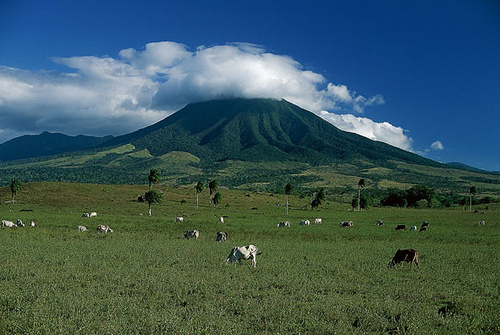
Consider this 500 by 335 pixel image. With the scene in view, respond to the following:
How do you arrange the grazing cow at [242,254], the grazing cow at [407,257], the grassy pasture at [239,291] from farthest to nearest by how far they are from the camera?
the grazing cow at [242,254]
the grazing cow at [407,257]
the grassy pasture at [239,291]

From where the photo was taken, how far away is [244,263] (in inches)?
771

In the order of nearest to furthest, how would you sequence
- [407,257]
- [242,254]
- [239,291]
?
[239,291]
[407,257]
[242,254]

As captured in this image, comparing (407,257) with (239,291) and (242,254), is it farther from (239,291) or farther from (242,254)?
(239,291)

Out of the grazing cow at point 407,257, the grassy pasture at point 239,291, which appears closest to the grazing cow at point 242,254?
the grassy pasture at point 239,291

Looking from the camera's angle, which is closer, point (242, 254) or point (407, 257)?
point (407, 257)

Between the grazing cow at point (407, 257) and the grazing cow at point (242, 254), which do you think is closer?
the grazing cow at point (407, 257)

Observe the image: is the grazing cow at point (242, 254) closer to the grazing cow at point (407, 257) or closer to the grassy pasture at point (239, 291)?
the grassy pasture at point (239, 291)

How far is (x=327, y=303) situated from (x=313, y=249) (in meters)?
13.7

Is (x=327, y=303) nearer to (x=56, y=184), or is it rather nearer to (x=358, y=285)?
(x=358, y=285)

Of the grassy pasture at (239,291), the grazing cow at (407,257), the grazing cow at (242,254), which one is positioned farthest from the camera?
the grazing cow at (242,254)

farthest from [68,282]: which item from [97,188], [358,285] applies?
[97,188]

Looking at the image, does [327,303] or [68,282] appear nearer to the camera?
[327,303]

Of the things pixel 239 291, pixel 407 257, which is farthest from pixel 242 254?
pixel 407 257

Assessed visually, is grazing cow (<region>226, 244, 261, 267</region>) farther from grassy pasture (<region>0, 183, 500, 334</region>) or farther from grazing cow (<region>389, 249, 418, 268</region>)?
grazing cow (<region>389, 249, 418, 268</region>)
